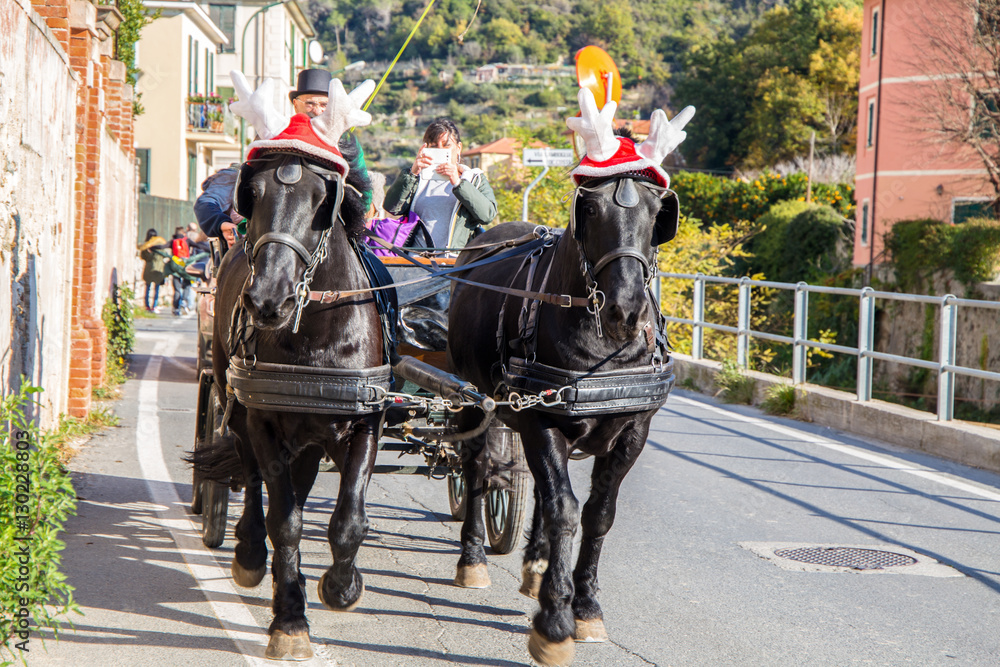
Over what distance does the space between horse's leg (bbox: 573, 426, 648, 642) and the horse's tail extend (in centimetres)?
178

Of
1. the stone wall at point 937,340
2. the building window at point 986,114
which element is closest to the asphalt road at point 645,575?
the stone wall at point 937,340

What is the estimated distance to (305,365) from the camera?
423cm

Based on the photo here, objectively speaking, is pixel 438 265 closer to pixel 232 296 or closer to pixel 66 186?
pixel 232 296

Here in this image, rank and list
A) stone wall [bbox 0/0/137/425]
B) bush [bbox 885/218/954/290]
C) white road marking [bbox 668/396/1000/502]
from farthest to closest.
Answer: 1. bush [bbox 885/218/954/290]
2. white road marking [bbox 668/396/1000/502]
3. stone wall [bbox 0/0/137/425]

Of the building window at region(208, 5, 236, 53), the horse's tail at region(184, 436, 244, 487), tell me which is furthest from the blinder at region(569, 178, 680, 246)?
the building window at region(208, 5, 236, 53)

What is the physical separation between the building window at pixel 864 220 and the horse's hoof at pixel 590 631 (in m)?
35.3

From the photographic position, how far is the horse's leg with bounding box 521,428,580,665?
13.2 ft

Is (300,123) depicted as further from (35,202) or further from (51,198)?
(51,198)

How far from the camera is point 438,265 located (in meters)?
6.19

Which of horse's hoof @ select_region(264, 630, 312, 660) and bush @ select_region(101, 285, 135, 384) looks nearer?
horse's hoof @ select_region(264, 630, 312, 660)

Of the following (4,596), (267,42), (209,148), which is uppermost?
(267,42)

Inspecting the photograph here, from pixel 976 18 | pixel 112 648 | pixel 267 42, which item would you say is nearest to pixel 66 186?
pixel 112 648

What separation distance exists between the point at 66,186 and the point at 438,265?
4087 mm

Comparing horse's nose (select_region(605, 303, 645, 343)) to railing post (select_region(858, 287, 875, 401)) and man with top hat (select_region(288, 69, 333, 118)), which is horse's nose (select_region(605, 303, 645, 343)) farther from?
railing post (select_region(858, 287, 875, 401))
